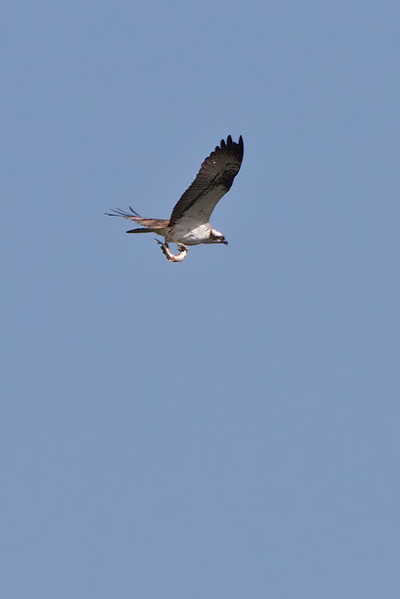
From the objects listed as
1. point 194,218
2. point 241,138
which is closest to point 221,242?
point 194,218

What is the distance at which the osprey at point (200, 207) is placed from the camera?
27.8m

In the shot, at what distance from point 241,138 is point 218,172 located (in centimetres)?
81

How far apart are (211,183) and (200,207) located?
0.85 meters

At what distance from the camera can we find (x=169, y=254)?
95.1 ft

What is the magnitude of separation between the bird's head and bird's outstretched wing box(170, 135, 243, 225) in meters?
0.68

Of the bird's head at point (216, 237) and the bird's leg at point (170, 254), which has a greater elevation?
the bird's head at point (216, 237)

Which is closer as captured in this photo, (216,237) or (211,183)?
(211,183)

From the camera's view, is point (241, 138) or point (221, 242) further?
point (221, 242)

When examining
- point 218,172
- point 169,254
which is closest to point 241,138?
point 218,172

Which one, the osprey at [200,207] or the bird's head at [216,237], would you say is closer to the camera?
the osprey at [200,207]

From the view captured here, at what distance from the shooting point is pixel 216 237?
29969mm

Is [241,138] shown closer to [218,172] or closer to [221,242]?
[218,172]

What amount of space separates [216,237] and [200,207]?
126 centimetres

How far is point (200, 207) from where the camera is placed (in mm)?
28891
